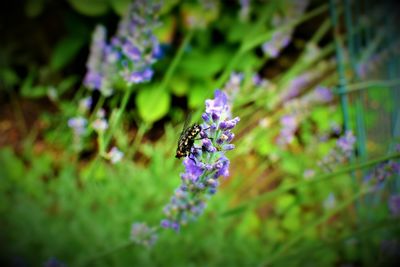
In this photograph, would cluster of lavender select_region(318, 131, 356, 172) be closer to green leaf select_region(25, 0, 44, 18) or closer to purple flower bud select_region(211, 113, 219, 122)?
purple flower bud select_region(211, 113, 219, 122)

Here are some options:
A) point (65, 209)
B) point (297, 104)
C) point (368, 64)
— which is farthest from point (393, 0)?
point (65, 209)

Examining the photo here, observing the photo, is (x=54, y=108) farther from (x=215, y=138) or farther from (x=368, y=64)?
(x=215, y=138)

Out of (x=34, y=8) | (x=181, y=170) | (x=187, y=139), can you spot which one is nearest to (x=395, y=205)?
(x=181, y=170)

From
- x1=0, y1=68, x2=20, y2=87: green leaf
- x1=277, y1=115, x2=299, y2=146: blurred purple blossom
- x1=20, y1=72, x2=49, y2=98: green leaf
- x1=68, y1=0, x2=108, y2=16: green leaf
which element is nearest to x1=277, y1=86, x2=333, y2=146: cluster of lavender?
x1=277, y1=115, x2=299, y2=146: blurred purple blossom

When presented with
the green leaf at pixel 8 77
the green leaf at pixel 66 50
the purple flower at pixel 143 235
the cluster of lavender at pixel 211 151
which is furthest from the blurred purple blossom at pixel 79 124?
the green leaf at pixel 8 77

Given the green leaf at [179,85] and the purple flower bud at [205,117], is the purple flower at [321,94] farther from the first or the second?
the purple flower bud at [205,117]

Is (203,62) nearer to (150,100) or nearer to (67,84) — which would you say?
(150,100)
